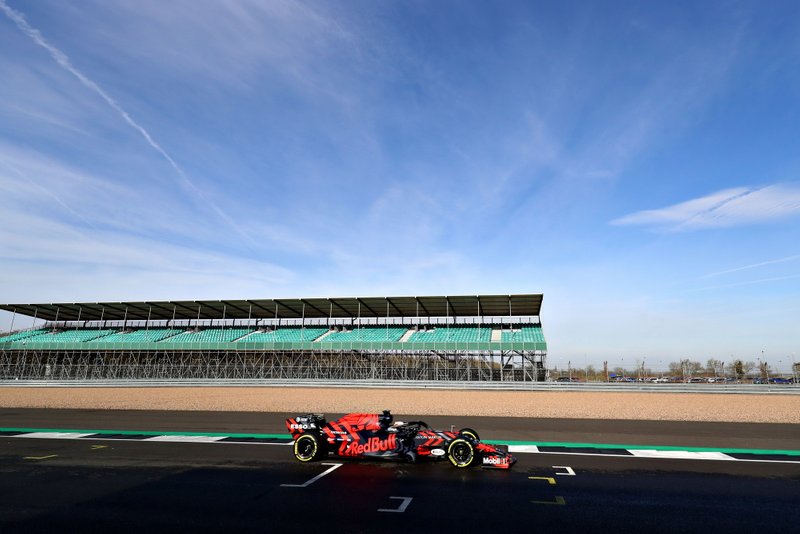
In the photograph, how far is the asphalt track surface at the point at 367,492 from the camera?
20.0ft

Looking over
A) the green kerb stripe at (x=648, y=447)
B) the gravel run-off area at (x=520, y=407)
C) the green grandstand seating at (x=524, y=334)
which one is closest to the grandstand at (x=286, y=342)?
the green grandstand seating at (x=524, y=334)

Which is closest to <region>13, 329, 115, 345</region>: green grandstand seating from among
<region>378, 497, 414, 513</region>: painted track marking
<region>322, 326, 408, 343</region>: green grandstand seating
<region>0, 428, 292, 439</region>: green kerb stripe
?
<region>322, 326, 408, 343</region>: green grandstand seating

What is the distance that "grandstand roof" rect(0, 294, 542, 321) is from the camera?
44688 millimetres

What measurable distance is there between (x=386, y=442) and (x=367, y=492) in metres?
2.09

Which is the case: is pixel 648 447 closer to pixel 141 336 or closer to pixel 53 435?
pixel 53 435

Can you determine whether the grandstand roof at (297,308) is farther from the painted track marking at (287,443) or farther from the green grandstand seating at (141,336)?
the painted track marking at (287,443)

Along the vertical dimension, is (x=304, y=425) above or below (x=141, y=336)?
below

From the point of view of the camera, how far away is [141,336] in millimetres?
53188

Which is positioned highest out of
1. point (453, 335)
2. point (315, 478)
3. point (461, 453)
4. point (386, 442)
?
point (453, 335)

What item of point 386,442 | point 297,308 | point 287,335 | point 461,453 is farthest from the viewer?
point 287,335

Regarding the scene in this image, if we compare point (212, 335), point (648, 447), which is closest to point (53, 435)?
point (648, 447)

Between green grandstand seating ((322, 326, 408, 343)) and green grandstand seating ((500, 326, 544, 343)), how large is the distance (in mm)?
11308

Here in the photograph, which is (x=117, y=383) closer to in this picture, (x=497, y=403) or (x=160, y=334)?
(x=160, y=334)

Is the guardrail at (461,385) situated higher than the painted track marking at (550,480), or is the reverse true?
the guardrail at (461,385)
